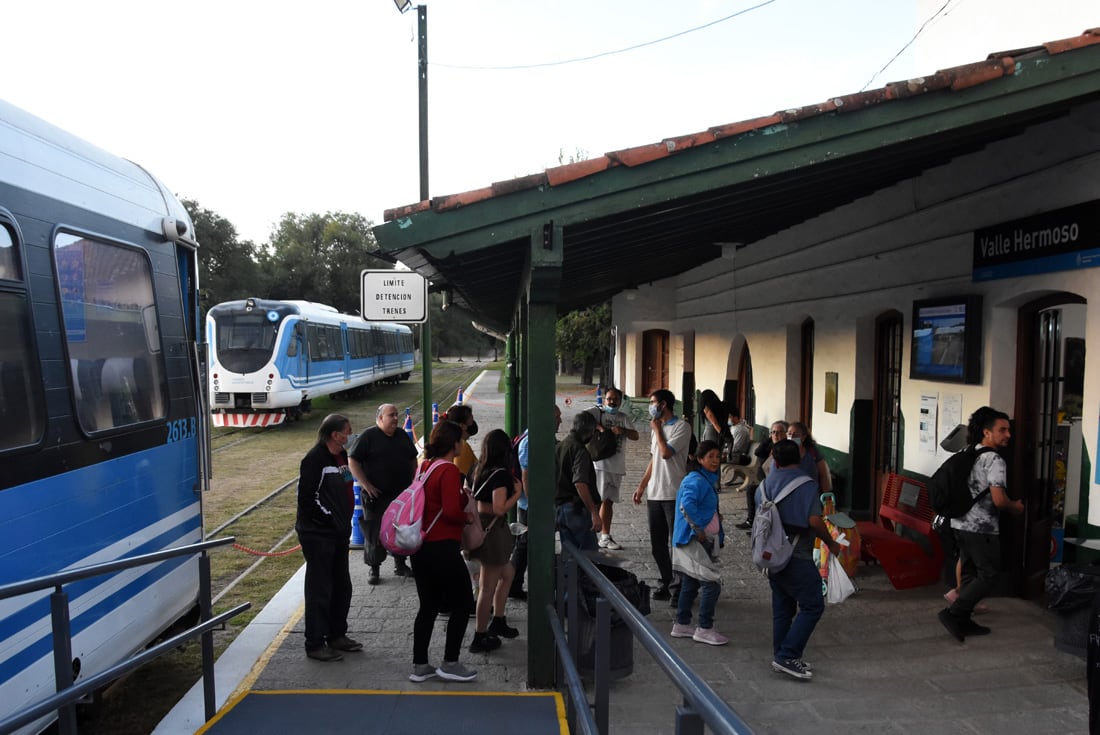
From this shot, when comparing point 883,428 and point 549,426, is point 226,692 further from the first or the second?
point 883,428

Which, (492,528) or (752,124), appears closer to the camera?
(752,124)

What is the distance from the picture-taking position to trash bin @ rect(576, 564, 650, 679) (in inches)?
183

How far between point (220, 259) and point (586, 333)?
29.4 m

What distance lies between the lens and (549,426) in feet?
15.7

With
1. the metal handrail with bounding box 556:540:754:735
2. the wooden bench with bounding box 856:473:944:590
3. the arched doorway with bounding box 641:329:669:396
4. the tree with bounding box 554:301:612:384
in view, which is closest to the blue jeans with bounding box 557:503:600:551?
the metal handrail with bounding box 556:540:754:735

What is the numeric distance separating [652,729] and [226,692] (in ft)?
8.25

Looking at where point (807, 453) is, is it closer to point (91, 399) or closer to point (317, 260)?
point (91, 399)

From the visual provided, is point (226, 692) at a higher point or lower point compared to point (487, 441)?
lower

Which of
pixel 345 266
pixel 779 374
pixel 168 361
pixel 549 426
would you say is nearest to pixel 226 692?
pixel 168 361

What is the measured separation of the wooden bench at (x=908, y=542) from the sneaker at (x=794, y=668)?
7.11 ft

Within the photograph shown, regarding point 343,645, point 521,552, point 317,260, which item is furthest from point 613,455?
point 317,260

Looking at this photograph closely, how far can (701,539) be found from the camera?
5570 millimetres

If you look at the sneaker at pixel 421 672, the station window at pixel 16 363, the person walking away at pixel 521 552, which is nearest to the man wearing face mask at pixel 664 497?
the person walking away at pixel 521 552

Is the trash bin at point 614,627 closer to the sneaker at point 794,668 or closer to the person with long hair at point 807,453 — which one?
the sneaker at point 794,668
